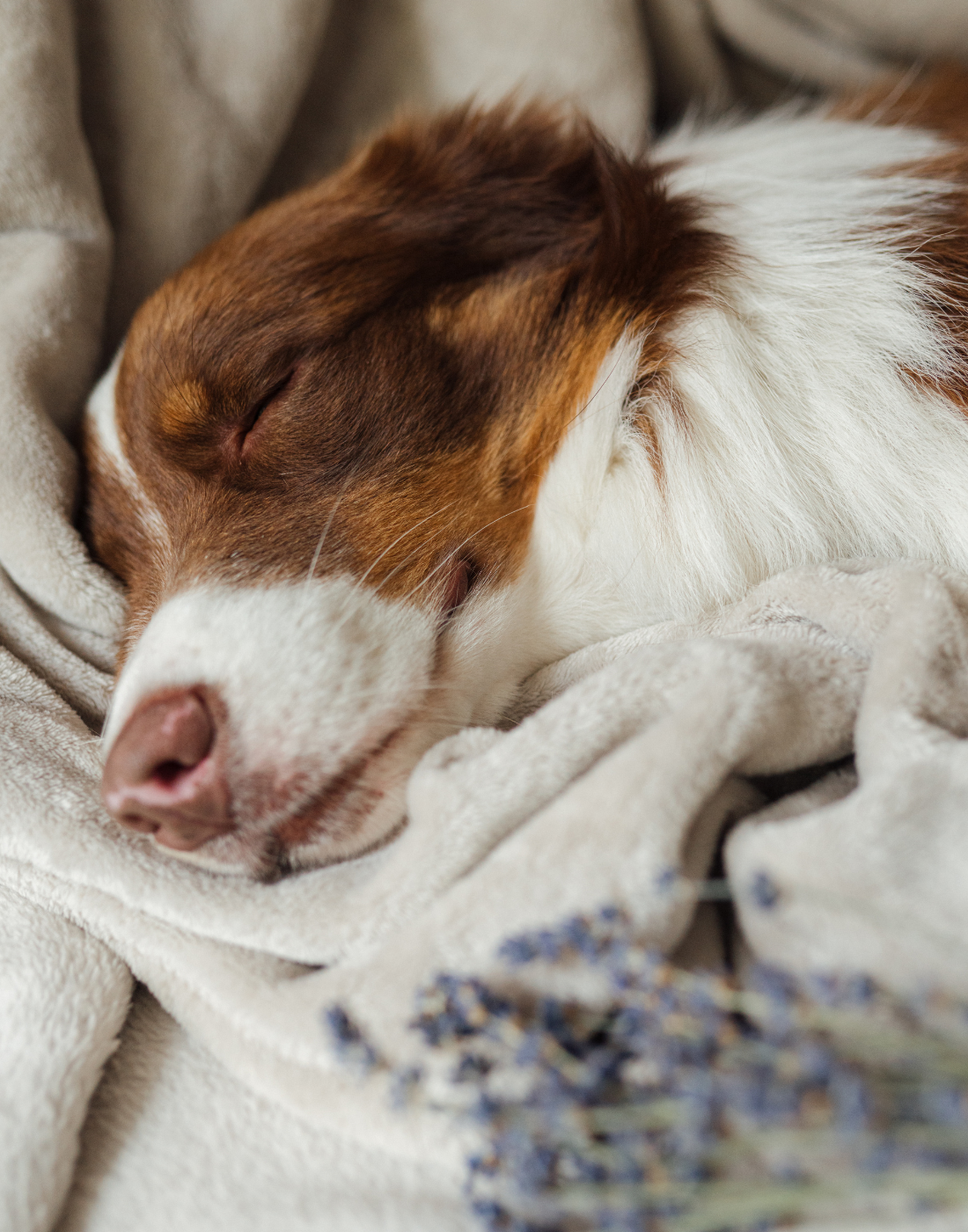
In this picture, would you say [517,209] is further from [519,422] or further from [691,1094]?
[691,1094]

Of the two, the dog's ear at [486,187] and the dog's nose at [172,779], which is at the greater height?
the dog's ear at [486,187]

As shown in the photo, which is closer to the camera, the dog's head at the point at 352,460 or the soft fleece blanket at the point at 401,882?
the soft fleece blanket at the point at 401,882

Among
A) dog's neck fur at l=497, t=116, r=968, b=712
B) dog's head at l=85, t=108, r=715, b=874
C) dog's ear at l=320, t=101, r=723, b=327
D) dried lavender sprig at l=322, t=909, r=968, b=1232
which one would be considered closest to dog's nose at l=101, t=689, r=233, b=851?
dog's head at l=85, t=108, r=715, b=874

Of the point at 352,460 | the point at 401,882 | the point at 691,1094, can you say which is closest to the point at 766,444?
the point at 352,460

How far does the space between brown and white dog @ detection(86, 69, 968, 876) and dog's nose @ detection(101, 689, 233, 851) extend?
0.28 feet

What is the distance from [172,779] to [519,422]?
2.18ft

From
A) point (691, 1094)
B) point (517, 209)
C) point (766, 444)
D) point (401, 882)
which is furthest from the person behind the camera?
point (517, 209)

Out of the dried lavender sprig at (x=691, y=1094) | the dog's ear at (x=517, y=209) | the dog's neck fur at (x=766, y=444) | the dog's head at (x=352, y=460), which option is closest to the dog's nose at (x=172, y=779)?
the dog's head at (x=352, y=460)

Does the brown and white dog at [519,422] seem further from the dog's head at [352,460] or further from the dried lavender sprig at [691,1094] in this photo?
the dried lavender sprig at [691,1094]

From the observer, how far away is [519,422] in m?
1.33

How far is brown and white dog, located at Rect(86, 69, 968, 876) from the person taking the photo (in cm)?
117

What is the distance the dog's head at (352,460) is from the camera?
1.01 metres

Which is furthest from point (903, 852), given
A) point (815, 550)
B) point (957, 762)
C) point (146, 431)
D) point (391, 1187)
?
point (146, 431)

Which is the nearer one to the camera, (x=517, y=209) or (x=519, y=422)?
(x=519, y=422)
